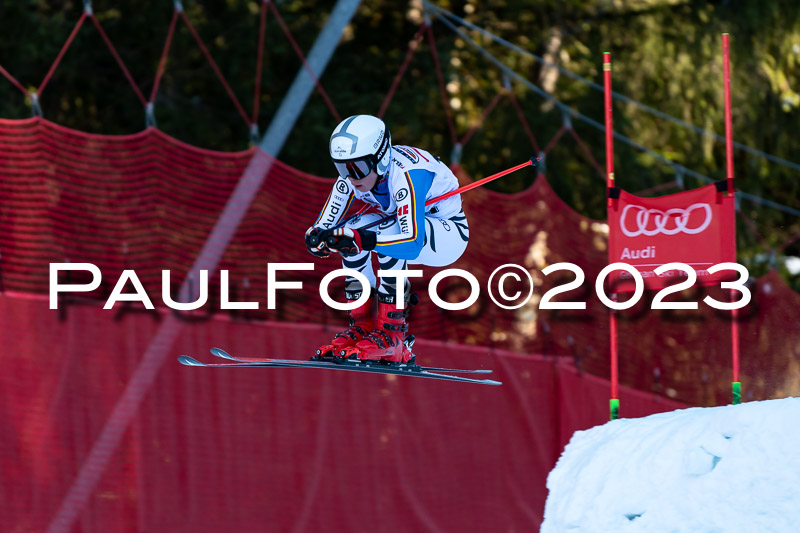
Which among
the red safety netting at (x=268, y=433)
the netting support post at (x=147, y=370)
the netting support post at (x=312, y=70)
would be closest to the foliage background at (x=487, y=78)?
the netting support post at (x=312, y=70)

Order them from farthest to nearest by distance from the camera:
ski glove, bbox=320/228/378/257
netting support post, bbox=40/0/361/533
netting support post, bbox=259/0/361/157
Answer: netting support post, bbox=259/0/361/157, netting support post, bbox=40/0/361/533, ski glove, bbox=320/228/378/257

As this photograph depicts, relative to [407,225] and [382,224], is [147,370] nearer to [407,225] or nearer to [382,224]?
[382,224]

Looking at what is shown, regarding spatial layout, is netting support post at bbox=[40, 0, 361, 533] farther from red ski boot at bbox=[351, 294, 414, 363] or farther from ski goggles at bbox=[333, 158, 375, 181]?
ski goggles at bbox=[333, 158, 375, 181]

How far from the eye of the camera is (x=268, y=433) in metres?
7.78

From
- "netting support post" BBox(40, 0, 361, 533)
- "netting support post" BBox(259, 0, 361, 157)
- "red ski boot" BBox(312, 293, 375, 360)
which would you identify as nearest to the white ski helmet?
"red ski boot" BBox(312, 293, 375, 360)

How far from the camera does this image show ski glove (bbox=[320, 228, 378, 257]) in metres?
5.14

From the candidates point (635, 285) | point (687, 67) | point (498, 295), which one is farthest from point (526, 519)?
point (687, 67)

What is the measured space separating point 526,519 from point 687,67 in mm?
7676

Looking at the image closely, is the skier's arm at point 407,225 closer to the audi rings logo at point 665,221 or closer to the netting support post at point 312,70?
the audi rings logo at point 665,221

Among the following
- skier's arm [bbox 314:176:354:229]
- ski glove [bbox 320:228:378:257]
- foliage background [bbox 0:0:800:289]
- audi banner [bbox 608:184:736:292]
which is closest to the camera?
ski glove [bbox 320:228:378:257]

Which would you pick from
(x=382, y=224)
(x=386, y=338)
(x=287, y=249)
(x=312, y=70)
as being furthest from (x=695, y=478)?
(x=312, y=70)

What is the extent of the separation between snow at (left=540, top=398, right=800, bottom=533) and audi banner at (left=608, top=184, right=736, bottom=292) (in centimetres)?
109

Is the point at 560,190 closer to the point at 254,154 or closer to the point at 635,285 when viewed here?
the point at 254,154

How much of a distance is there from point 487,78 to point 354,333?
9983 mm
